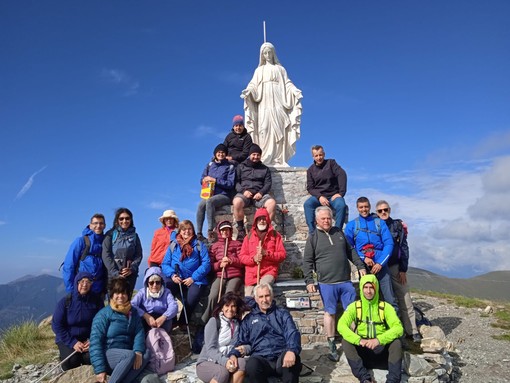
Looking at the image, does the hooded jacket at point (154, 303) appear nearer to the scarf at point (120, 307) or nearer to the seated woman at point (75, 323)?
the scarf at point (120, 307)

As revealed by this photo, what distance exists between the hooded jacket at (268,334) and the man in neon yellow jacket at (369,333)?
0.75m

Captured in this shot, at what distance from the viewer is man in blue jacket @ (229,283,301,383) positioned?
4.52m

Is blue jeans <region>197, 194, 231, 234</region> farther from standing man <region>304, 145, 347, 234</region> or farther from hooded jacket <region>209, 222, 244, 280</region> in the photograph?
standing man <region>304, 145, 347, 234</region>

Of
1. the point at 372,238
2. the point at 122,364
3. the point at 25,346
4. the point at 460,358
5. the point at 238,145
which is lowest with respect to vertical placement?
the point at 25,346

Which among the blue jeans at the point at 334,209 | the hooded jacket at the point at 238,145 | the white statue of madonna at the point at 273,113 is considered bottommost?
the blue jeans at the point at 334,209

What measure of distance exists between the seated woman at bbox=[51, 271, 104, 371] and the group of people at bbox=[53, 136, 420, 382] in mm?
14

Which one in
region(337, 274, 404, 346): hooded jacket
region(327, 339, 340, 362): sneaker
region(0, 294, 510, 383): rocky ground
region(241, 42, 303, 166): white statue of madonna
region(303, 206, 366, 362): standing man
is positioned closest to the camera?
region(337, 274, 404, 346): hooded jacket

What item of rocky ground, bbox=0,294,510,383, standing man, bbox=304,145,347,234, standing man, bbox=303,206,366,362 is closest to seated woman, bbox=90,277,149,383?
rocky ground, bbox=0,294,510,383

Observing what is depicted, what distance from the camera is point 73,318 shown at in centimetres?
521

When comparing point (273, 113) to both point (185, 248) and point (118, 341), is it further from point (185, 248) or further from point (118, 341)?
point (118, 341)

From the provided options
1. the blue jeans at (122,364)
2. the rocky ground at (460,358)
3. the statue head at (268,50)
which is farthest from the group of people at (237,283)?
the statue head at (268,50)

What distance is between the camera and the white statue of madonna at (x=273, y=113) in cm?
1094

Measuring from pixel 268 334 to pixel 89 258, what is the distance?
3403mm

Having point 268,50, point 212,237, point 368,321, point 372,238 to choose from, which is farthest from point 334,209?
point 268,50
